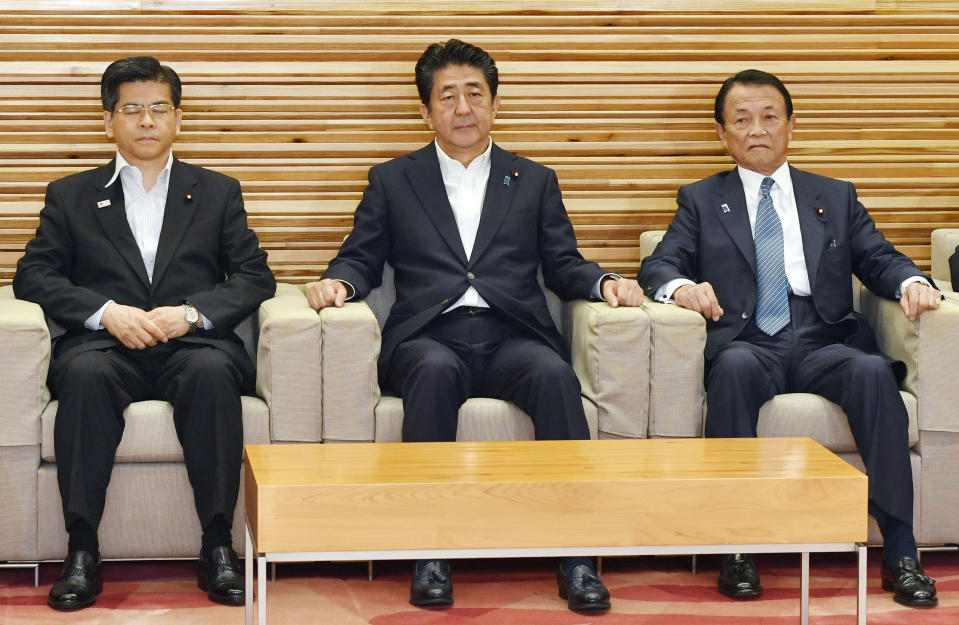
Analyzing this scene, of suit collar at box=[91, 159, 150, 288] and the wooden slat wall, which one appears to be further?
the wooden slat wall

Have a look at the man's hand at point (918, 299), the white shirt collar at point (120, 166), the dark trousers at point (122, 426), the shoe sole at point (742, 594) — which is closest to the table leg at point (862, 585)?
the shoe sole at point (742, 594)

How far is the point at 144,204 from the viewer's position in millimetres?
3848

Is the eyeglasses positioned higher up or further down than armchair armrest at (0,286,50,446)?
higher up

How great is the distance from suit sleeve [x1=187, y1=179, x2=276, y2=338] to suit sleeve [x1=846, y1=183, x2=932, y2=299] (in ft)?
6.13

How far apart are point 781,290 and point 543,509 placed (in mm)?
1630

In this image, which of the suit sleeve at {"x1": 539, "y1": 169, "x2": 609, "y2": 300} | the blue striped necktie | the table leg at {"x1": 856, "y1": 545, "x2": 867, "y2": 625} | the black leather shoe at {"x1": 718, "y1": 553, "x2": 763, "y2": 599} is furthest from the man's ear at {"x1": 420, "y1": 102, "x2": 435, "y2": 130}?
the table leg at {"x1": 856, "y1": 545, "x2": 867, "y2": 625}

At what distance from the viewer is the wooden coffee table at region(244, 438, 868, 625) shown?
97.7 inches

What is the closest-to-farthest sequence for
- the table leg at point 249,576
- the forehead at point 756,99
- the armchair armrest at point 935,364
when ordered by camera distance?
the table leg at point 249,576, the armchair armrest at point 935,364, the forehead at point 756,99

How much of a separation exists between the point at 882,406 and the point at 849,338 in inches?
18.0

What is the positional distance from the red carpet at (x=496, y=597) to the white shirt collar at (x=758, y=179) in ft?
3.97

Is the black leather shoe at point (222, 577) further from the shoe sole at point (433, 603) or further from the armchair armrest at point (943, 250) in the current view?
the armchair armrest at point (943, 250)

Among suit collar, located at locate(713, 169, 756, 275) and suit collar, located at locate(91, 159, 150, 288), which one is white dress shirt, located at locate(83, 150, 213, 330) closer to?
suit collar, located at locate(91, 159, 150, 288)

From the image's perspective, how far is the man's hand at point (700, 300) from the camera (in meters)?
3.66

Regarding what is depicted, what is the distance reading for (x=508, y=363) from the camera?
3.60 meters
